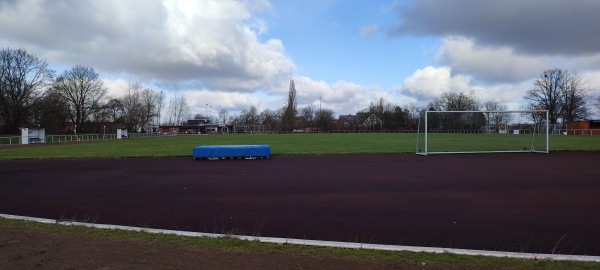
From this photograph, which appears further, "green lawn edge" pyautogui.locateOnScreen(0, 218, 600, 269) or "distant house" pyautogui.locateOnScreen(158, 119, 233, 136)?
"distant house" pyautogui.locateOnScreen(158, 119, 233, 136)

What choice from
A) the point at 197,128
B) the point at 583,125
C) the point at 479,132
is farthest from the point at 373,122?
the point at 479,132

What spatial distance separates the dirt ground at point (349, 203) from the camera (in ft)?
22.0

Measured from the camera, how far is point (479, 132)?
2841 centimetres


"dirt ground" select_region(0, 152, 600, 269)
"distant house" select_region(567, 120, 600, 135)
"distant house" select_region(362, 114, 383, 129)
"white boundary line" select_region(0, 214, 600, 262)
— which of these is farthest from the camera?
"distant house" select_region(362, 114, 383, 129)

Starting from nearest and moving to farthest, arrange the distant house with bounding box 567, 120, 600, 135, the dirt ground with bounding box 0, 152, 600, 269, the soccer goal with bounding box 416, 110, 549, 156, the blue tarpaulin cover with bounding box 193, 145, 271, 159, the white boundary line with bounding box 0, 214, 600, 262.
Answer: the white boundary line with bounding box 0, 214, 600, 262 < the dirt ground with bounding box 0, 152, 600, 269 < the blue tarpaulin cover with bounding box 193, 145, 271, 159 < the soccer goal with bounding box 416, 110, 549, 156 < the distant house with bounding box 567, 120, 600, 135

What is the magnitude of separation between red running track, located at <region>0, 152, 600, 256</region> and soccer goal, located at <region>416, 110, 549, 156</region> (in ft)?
37.6

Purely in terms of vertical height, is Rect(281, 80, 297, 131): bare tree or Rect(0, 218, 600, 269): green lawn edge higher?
Rect(281, 80, 297, 131): bare tree

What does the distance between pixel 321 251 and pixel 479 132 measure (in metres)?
26.1

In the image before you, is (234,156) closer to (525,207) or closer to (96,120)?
(525,207)

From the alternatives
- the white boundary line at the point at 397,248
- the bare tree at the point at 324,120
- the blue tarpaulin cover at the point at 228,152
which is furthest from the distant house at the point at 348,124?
the white boundary line at the point at 397,248

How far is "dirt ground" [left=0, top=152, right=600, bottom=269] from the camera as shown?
6691 mm

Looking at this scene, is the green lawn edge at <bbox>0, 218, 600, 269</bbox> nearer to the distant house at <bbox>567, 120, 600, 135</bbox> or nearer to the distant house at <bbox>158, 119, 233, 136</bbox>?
the distant house at <bbox>567, 120, 600, 135</bbox>

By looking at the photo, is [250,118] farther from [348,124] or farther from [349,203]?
[349,203]

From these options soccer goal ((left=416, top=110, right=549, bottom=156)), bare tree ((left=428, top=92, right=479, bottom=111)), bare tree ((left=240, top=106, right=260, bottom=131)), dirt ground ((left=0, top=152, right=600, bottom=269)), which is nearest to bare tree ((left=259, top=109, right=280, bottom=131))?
bare tree ((left=240, top=106, right=260, bottom=131))
